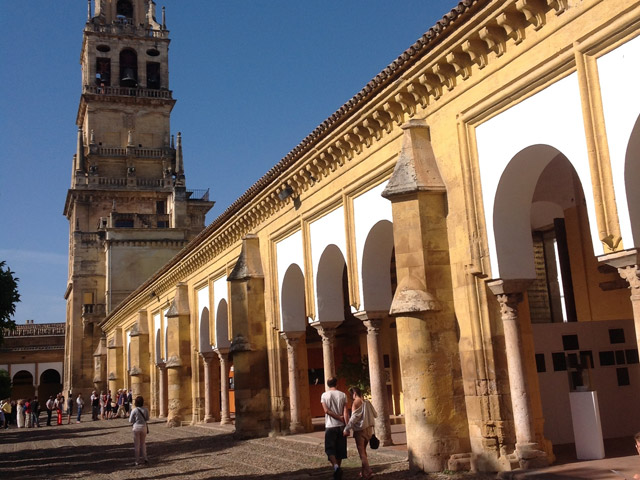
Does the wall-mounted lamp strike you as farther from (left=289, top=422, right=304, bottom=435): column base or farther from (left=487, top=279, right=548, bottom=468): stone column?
(left=487, top=279, right=548, bottom=468): stone column

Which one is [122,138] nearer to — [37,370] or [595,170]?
[37,370]

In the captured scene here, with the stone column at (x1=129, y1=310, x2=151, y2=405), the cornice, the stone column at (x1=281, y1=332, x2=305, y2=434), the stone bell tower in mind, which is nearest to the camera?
the cornice

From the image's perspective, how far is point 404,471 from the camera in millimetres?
10242

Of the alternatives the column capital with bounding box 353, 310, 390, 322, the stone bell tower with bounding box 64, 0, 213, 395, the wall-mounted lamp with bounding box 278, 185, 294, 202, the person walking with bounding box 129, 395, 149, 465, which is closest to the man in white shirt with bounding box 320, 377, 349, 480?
the column capital with bounding box 353, 310, 390, 322

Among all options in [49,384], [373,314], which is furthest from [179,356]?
[49,384]

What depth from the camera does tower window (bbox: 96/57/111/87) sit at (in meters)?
54.6

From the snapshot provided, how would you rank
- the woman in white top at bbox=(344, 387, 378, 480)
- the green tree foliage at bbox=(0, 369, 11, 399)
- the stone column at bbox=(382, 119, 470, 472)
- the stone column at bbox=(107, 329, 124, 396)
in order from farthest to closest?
the green tree foliage at bbox=(0, 369, 11, 399) → the stone column at bbox=(107, 329, 124, 396) → the woman in white top at bbox=(344, 387, 378, 480) → the stone column at bbox=(382, 119, 470, 472)

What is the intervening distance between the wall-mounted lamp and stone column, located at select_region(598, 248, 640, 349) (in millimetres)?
9375

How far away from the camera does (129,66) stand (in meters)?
55.3

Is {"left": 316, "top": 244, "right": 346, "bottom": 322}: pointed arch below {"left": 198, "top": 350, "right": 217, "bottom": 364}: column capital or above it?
above

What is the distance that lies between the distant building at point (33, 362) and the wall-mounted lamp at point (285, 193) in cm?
4949

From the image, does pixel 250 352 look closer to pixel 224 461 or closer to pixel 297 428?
pixel 297 428

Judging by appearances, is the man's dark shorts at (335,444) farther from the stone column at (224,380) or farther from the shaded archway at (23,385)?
the shaded archway at (23,385)

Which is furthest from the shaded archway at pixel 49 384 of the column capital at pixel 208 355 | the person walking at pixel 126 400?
the column capital at pixel 208 355
